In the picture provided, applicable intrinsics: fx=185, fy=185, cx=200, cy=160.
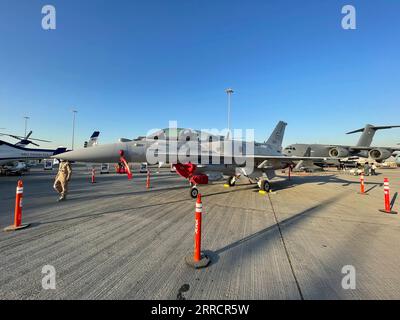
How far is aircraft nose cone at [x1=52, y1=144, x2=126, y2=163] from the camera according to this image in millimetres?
6043

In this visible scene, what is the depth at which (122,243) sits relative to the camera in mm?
3479

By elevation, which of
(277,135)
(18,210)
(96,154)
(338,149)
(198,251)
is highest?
(338,149)

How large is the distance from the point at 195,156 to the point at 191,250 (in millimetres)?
4805

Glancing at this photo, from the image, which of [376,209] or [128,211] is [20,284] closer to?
[128,211]

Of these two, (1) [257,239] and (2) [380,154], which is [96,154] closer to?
(1) [257,239]

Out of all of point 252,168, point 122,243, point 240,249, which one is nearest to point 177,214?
point 122,243

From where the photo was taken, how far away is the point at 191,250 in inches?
128

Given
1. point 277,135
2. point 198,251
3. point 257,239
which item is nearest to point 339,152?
point 277,135

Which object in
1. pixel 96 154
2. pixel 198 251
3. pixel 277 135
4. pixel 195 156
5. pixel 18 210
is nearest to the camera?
pixel 198 251

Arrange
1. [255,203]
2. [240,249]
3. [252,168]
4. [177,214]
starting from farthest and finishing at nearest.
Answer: [252,168] < [255,203] < [177,214] < [240,249]

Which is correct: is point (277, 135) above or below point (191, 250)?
above

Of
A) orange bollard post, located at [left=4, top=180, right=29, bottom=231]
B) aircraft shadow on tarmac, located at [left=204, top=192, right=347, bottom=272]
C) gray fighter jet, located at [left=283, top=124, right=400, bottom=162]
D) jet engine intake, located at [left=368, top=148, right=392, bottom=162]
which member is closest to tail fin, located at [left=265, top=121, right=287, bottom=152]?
aircraft shadow on tarmac, located at [left=204, top=192, right=347, bottom=272]

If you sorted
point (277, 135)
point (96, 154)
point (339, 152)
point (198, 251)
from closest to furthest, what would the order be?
point (198, 251), point (96, 154), point (277, 135), point (339, 152)
